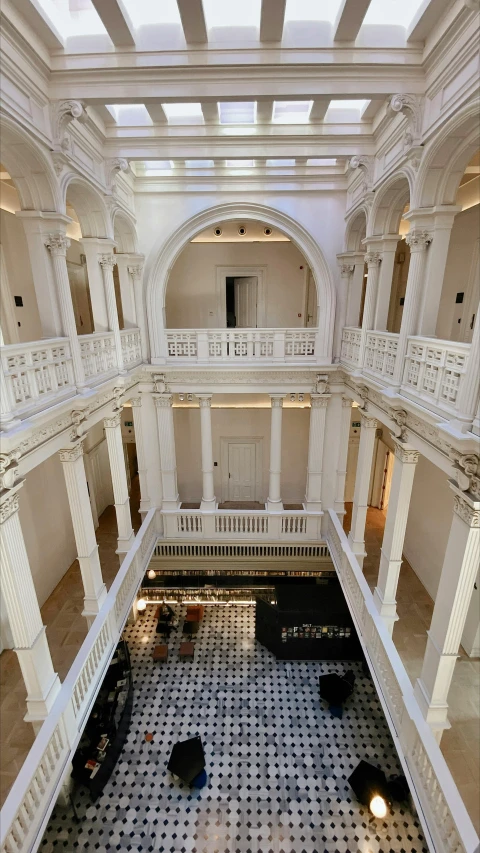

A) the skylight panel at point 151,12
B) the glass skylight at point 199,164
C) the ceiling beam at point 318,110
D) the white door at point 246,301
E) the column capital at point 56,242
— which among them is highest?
the skylight panel at point 151,12

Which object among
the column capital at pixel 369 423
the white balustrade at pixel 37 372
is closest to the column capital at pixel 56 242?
the white balustrade at pixel 37 372

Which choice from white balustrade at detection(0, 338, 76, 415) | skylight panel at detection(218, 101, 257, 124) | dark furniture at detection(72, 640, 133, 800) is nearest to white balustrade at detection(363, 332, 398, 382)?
skylight panel at detection(218, 101, 257, 124)

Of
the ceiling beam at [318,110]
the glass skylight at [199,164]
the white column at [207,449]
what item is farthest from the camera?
the white column at [207,449]

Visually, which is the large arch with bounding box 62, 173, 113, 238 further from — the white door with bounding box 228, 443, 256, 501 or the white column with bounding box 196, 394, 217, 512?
the white door with bounding box 228, 443, 256, 501

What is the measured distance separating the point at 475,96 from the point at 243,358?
576 cm

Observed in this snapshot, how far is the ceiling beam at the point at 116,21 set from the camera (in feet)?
13.7

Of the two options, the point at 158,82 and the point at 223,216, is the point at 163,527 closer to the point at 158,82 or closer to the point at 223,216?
the point at 223,216

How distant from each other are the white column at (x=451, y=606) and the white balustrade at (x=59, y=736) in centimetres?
437

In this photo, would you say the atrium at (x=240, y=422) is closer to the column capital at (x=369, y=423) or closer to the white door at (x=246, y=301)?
the white door at (x=246, y=301)

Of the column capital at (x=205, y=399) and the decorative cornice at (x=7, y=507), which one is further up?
the decorative cornice at (x=7, y=507)

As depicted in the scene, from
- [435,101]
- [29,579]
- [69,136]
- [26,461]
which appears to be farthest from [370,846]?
[69,136]

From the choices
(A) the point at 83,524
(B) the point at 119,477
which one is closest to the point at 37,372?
(A) the point at 83,524

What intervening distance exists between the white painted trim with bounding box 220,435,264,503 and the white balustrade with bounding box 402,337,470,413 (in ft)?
22.6

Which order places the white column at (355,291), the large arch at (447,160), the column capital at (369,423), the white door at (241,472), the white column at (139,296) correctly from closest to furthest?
the large arch at (447,160), the column capital at (369,423), the white column at (355,291), the white column at (139,296), the white door at (241,472)
